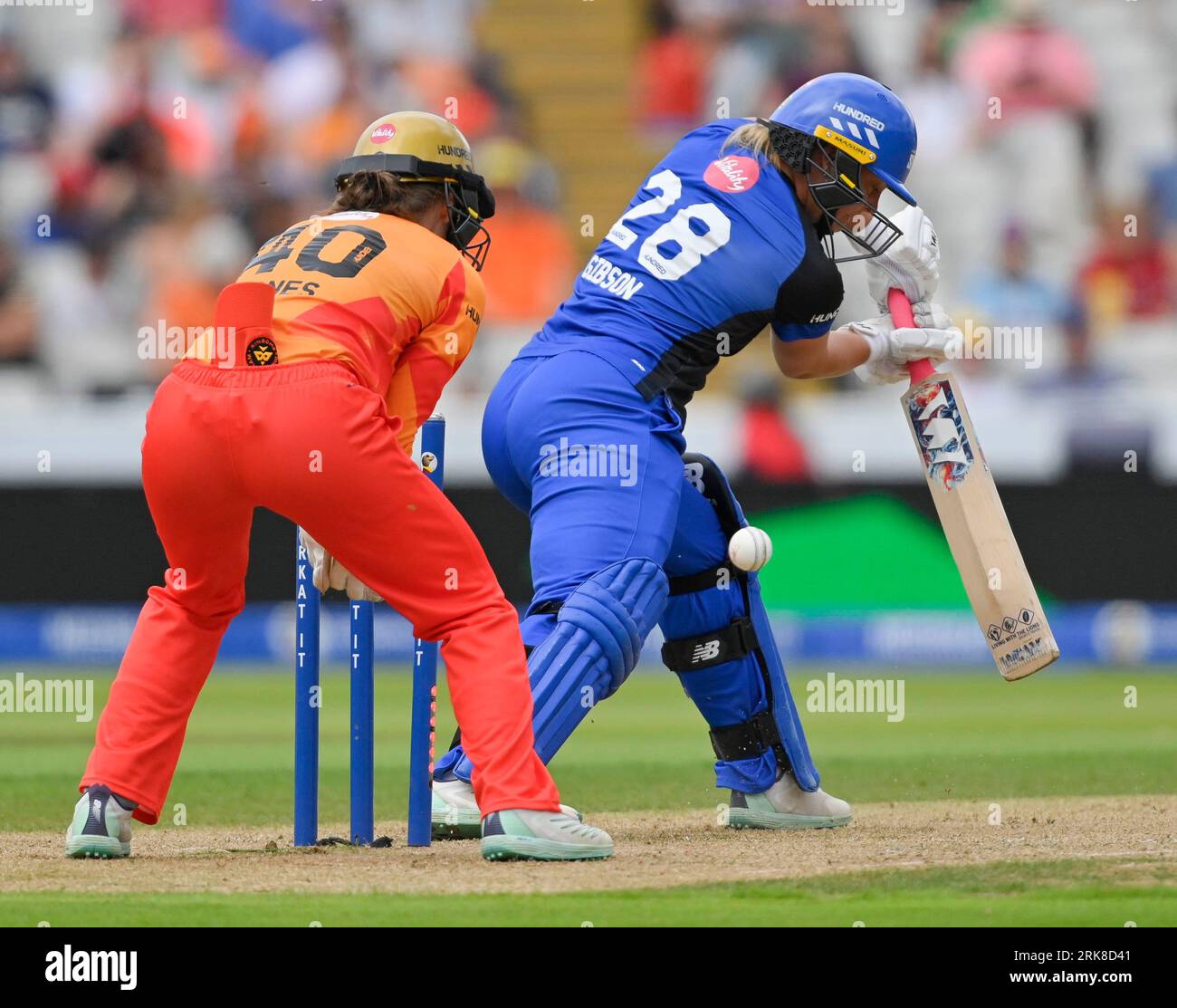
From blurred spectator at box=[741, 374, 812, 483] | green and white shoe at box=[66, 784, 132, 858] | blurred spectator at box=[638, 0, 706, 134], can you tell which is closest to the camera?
green and white shoe at box=[66, 784, 132, 858]

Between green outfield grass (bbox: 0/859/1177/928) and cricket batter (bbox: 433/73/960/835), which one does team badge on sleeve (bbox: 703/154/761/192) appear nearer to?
cricket batter (bbox: 433/73/960/835)

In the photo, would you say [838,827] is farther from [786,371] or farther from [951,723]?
[951,723]

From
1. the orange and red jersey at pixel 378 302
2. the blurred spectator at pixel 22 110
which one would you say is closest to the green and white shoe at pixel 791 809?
the orange and red jersey at pixel 378 302

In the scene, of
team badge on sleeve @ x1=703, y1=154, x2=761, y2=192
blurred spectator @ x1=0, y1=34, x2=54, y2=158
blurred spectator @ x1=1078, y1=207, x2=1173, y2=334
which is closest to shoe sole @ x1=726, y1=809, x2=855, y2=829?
team badge on sleeve @ x1=703, y1=154, x2=761, y2=192

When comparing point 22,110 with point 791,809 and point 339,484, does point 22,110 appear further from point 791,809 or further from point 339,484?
point 339,484

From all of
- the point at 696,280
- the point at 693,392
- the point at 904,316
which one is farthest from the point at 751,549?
the point at 904,316

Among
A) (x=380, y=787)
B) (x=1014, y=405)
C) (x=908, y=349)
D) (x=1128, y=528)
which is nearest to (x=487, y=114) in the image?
(x=1014, y=405)

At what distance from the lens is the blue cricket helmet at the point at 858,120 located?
16.1 ft

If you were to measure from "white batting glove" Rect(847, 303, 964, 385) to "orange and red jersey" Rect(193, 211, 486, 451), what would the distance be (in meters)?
1.42

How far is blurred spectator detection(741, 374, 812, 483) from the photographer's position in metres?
12.3

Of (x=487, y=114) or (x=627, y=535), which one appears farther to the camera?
(x=487, y=114)

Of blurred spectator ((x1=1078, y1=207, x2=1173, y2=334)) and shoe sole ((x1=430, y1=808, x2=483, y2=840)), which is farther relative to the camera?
blurred spectator ((x1=1078, y1=207, x2=1173, y2=334))

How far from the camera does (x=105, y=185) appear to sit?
1332cm

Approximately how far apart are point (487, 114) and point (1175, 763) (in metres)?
8.90
